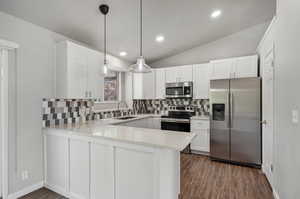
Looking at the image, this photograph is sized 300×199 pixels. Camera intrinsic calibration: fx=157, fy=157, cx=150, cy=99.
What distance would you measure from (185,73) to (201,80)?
476mm

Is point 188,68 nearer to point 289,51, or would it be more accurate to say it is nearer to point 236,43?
point 236,43

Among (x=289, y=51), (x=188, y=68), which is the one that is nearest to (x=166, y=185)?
(x=289, y=51)

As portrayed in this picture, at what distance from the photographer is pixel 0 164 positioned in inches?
84.6

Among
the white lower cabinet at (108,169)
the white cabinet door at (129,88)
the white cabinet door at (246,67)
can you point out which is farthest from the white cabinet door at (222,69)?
the white lower cabinet at (108,169)

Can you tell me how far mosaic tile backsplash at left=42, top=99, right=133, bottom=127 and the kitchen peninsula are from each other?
0.78ft

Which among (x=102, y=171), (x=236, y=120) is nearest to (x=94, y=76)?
(x=102, y=171)

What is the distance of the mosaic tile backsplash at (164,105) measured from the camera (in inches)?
174

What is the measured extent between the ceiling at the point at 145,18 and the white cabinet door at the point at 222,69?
2.53 ft

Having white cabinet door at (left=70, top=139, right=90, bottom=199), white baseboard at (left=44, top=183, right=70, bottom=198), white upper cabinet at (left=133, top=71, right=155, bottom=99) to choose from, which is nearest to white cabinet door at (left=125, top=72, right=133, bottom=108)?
white upper cabinet at (left=133, top=71, right=155, bottom=99)

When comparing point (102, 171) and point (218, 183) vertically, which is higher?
point (102, 171)

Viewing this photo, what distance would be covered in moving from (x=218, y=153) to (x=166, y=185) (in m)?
2.47

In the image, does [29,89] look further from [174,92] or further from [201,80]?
[201,80]

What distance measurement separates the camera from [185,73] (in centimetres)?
435

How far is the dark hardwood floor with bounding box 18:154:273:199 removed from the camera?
2291 mm
